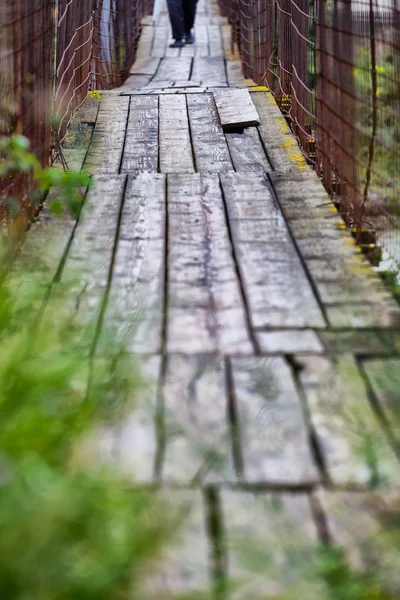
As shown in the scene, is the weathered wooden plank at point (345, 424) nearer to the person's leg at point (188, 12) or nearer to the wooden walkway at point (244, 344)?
the wooden walkway at point (244, 344)

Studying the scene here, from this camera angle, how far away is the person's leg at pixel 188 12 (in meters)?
9.70

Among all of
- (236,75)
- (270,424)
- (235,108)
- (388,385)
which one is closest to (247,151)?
(235,108)

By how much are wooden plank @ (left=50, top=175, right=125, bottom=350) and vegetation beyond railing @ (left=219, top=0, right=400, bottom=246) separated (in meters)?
1.11

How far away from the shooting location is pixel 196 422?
2.05 meters

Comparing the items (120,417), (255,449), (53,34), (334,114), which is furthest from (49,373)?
(53,34)

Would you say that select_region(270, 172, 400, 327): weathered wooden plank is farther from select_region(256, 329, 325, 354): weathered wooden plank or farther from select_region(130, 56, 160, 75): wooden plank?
select_region(130, 56, 160, 75): wooden plank

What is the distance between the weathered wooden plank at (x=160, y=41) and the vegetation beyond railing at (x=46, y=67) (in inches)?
112

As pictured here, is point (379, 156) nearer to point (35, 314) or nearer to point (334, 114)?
point (334, 114)

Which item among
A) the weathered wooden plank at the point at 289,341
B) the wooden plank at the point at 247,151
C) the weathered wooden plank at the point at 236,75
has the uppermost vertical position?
the weathered wooden plank at the point at 236,75

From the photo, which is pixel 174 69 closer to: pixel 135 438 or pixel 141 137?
pixel 141 137

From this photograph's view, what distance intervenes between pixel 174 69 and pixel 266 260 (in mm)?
6201

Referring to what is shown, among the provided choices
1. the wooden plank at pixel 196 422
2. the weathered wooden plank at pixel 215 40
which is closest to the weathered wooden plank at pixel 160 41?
the weathered wooden plank at pixel 215 40

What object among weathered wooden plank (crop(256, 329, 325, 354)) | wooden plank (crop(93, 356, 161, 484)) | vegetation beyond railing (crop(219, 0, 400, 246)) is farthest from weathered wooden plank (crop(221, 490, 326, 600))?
vegetation beyond railing (crop(219, 0, 400, 246))

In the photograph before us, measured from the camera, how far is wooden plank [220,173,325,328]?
8.87 feet
